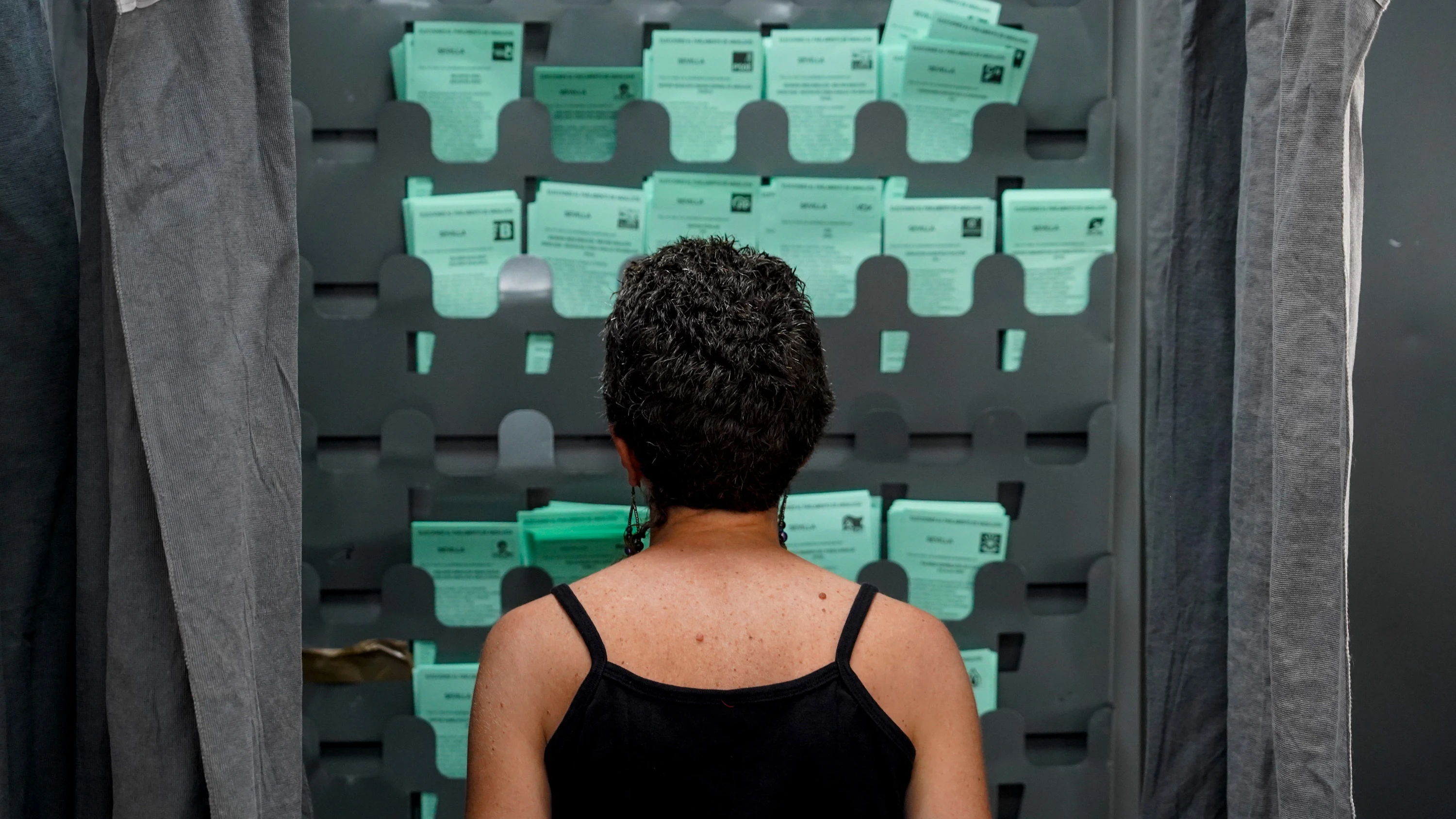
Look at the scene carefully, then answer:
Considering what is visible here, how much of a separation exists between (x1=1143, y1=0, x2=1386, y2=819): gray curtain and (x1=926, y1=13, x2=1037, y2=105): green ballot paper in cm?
29

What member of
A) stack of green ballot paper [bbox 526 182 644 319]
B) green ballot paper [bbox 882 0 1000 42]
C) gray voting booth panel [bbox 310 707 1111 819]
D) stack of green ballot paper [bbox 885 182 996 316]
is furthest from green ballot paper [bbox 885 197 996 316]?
gray voting booth panel [bbox 310 707 1111 819]

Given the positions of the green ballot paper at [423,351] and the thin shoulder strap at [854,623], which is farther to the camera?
the green ballot paper at [423,351]

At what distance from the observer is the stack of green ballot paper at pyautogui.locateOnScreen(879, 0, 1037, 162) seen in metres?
1.48

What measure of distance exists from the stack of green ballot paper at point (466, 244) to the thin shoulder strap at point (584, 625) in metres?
0.53

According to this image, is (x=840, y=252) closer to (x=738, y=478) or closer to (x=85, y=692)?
(x=738, y=478)

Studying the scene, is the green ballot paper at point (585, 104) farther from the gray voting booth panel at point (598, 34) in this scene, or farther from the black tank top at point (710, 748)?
the black tank top at point (710, 748)

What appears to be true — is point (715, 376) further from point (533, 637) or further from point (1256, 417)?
point (1256, 417)

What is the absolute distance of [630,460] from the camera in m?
1.12

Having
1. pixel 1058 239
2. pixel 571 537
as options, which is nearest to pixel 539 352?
pixel 571 537

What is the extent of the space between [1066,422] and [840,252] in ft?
1.26

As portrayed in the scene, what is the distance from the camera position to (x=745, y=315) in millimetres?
1053

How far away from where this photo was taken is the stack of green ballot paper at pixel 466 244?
4.72 ft

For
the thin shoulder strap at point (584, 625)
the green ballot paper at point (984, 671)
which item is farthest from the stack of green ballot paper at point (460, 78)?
the green ballot paper at point (984, 671)

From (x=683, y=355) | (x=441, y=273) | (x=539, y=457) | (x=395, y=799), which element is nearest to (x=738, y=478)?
(x=683, y=355)
